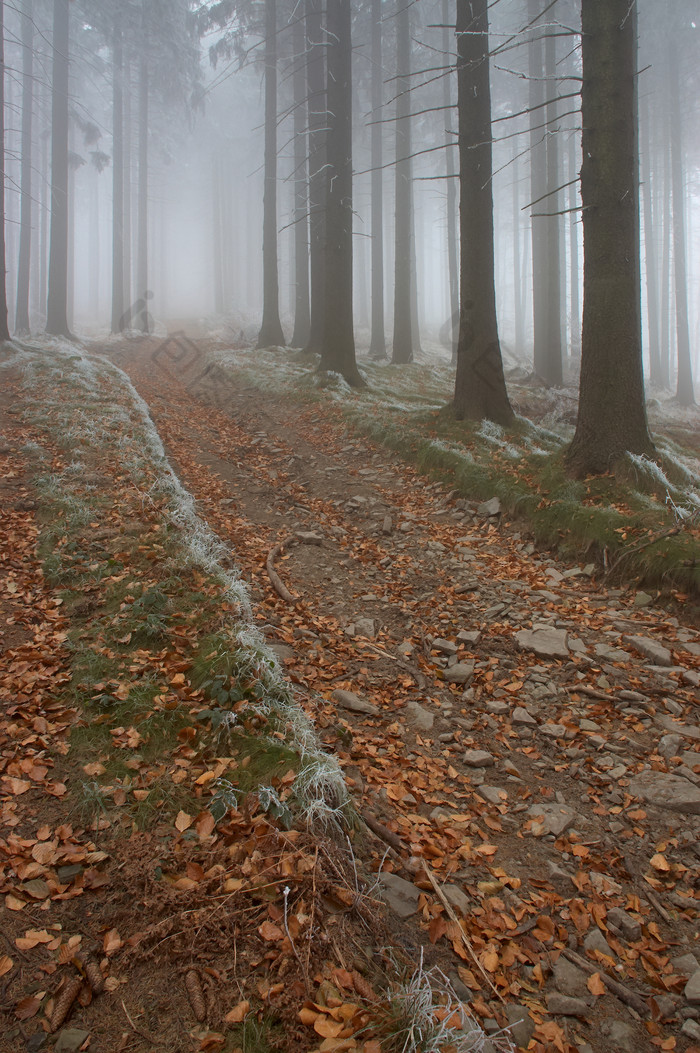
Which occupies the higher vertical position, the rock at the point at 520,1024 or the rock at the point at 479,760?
the rock at the point at 479,760

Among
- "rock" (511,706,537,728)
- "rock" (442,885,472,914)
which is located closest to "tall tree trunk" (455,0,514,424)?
"rock" (511,706,537,728)

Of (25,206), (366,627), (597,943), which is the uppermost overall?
(25,206)

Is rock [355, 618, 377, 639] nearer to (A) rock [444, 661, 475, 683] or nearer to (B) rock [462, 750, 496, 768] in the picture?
(A) rock [444, 661, 475, 683]

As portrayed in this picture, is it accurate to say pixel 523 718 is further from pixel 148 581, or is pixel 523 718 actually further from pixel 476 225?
pixel 476 225

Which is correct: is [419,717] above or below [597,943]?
above

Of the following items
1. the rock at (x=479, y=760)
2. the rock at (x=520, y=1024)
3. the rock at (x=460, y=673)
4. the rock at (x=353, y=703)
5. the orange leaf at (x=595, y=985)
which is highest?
the rock at (x=460, y=673)

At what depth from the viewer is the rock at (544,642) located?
4672 mm

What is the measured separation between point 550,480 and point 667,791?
4182 millimetres

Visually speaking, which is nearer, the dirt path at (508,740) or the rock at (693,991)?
the rock at (693,991)

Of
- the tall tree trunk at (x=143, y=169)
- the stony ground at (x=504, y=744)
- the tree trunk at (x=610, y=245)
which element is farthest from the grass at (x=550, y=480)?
the tall tree trunk at (x=143, y=169)

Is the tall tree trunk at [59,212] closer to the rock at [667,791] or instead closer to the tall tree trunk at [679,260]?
the tall tree trunk at [679,260]

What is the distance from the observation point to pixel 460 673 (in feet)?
14.9

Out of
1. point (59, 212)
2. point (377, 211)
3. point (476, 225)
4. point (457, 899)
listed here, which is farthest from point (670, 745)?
point (59, 212)

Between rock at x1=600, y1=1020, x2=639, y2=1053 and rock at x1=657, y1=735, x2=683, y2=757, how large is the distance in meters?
1.71
